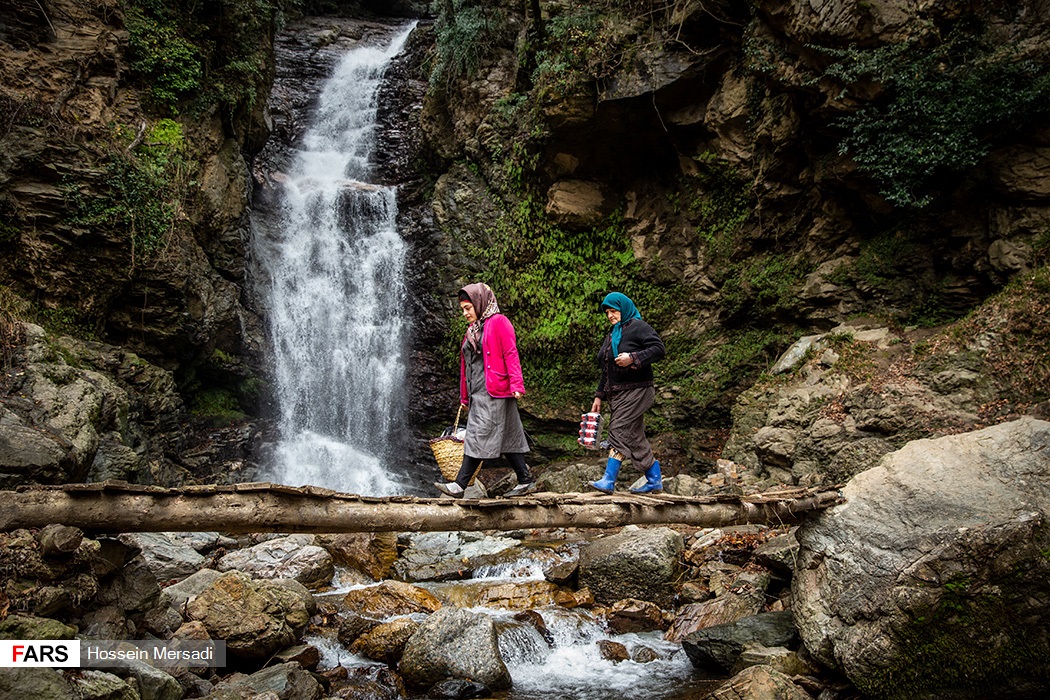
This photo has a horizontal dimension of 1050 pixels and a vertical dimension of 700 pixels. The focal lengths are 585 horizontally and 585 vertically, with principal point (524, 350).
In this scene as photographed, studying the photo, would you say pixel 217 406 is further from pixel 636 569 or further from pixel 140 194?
pixel 636 569

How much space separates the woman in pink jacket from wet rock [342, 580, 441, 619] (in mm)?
1433

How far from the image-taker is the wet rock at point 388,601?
588cm

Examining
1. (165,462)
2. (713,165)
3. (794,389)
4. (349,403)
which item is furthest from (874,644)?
(349,403)

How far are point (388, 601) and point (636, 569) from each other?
2623 mm

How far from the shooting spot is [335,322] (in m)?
13.9

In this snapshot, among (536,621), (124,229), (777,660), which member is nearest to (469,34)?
(124,229)

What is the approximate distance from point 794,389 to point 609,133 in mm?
6354

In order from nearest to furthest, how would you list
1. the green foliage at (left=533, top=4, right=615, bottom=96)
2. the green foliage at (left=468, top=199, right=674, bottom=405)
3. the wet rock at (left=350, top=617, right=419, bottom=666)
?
the wet rock at (left=350, top=617, right=419, bottom=666) < the green foliage at (left=533, top=4, right=615, bottom=96) < the green foliage at (left=468, top=199, right=674, bottom=405)

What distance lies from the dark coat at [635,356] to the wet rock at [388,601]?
2.85 m

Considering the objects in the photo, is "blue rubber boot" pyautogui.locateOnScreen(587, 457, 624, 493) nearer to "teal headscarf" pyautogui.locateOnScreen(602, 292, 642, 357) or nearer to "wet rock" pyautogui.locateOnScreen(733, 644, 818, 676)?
"teal headscarf" pyautogui.locateOnScreen(602, 292, 642, 357)

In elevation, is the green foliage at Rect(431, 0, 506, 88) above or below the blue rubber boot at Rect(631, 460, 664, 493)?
above

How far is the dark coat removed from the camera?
19.9 feet

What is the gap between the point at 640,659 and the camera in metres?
5.22

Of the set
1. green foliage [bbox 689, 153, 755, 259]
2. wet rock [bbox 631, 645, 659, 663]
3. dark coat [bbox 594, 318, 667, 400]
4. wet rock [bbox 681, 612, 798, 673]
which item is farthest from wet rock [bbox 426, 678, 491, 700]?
green foliage [bbox 689, 153, 755, 259]
